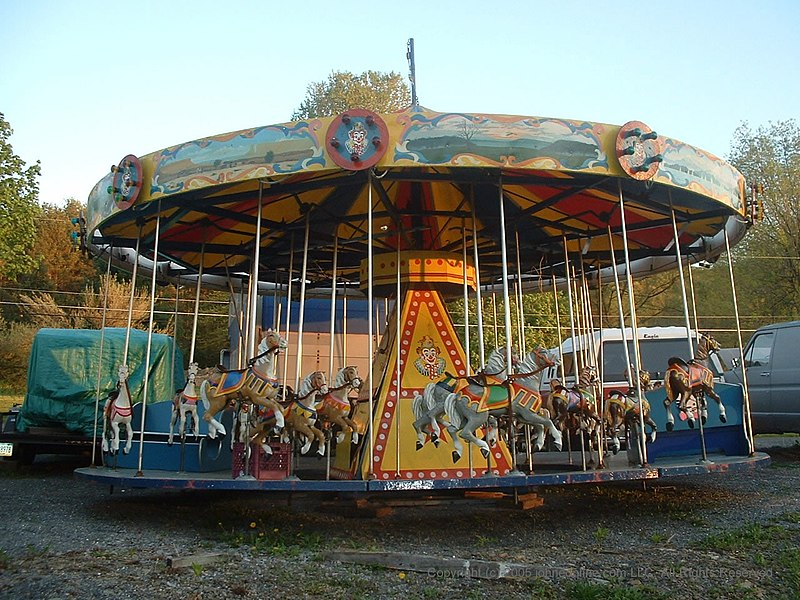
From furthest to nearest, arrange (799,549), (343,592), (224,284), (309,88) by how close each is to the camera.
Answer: (309,88), (224,284), (799,549), (343,592)

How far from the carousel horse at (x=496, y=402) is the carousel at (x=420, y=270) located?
0.02 m

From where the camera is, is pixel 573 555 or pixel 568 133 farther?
pixel 568 133

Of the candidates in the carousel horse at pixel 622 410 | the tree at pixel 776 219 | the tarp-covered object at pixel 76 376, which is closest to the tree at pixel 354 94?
the tree at pixel 776 219

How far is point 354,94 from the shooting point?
34.8 metres

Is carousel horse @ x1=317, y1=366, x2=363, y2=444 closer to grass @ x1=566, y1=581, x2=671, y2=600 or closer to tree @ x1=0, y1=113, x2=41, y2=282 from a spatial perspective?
grass @ x1=566, y1=581, x2=671, y2=600

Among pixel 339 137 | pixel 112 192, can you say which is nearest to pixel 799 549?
pixel 339 137

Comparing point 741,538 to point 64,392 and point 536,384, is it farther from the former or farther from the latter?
point 64,392

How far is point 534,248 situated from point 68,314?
26.6 metres

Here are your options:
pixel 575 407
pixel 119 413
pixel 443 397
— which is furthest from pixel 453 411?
pixel 119 413

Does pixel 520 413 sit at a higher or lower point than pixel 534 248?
lower

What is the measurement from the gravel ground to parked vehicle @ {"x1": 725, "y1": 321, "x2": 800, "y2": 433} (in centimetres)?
276

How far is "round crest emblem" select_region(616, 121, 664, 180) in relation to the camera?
7.69 m

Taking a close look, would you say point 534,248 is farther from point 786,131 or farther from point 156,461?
point 786,131

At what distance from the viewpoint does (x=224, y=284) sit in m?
15.0
